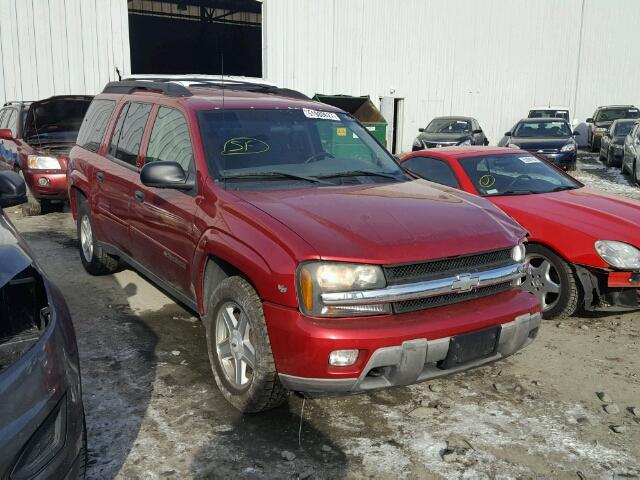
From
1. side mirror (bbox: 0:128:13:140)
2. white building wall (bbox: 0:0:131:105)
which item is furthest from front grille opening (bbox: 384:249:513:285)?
white building wall (bbox: 0:0:131:105)

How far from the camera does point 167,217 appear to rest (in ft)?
13.5

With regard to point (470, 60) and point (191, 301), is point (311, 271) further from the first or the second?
point (470, 60)

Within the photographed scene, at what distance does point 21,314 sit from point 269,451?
1432mm

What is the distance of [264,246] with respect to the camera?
124 inches

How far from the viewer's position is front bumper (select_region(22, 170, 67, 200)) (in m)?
8.80

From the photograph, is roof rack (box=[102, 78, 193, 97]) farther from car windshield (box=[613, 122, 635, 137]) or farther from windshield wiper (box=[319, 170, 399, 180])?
car windshield (box=[613, 122, 635, 137])

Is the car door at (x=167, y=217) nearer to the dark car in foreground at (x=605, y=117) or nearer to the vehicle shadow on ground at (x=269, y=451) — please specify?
the vehicle shadow on ground at (x=269, y=451)

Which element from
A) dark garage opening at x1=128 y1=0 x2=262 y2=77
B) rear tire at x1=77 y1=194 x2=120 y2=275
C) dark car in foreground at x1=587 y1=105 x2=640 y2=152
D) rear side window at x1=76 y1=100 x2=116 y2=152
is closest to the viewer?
rear side window at x1=76 y1=100 x2=116 y2=152

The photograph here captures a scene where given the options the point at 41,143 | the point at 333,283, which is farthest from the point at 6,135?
the point at 333,283

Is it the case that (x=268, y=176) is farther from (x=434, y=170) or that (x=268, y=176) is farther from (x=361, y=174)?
(x=434, y=170)

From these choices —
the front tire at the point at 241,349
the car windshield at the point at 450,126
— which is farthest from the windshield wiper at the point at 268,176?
the car windshield at the point at 450,126

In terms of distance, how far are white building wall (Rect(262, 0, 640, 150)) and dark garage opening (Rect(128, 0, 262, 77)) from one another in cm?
1132

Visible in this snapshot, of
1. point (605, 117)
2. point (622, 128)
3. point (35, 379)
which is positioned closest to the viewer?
point (35, 379)

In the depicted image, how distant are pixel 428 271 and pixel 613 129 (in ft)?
59.8
